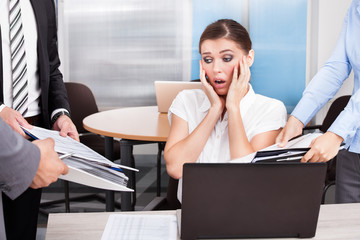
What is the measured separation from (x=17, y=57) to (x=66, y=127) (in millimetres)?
331

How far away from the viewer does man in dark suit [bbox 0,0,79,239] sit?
1.45 meters

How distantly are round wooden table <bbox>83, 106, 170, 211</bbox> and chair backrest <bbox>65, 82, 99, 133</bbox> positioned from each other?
1.62 feet

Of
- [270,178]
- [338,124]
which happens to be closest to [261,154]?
[270,178]

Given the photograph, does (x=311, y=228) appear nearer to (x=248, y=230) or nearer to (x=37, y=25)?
(x=248, y=230)

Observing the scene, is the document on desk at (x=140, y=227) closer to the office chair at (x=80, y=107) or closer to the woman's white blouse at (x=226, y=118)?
the woman's white blouse at (x=226, y=118)

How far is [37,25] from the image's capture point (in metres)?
1.54

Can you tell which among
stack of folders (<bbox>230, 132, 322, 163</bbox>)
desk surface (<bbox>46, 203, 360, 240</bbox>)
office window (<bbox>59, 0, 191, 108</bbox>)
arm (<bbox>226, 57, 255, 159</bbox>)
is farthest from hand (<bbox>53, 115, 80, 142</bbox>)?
office window (<bbox>59, 0, 191, 108</bbox>)

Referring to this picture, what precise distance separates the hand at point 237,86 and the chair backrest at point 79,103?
6.38ft

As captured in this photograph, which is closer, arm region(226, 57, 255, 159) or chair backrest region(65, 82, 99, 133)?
arm region(226, 57, 255, 159)

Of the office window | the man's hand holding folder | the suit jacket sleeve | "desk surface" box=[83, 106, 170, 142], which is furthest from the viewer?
the office window

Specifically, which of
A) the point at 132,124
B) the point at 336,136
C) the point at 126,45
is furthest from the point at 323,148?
the point at 126,45

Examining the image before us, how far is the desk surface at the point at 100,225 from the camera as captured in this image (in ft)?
3.33

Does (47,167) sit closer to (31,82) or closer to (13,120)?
(13,120)

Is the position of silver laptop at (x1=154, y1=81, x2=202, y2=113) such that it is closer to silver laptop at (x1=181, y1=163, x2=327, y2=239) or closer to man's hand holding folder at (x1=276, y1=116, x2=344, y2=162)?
man's hand holding folder at (x1=276, y1=116, x2=344, y2=162)
